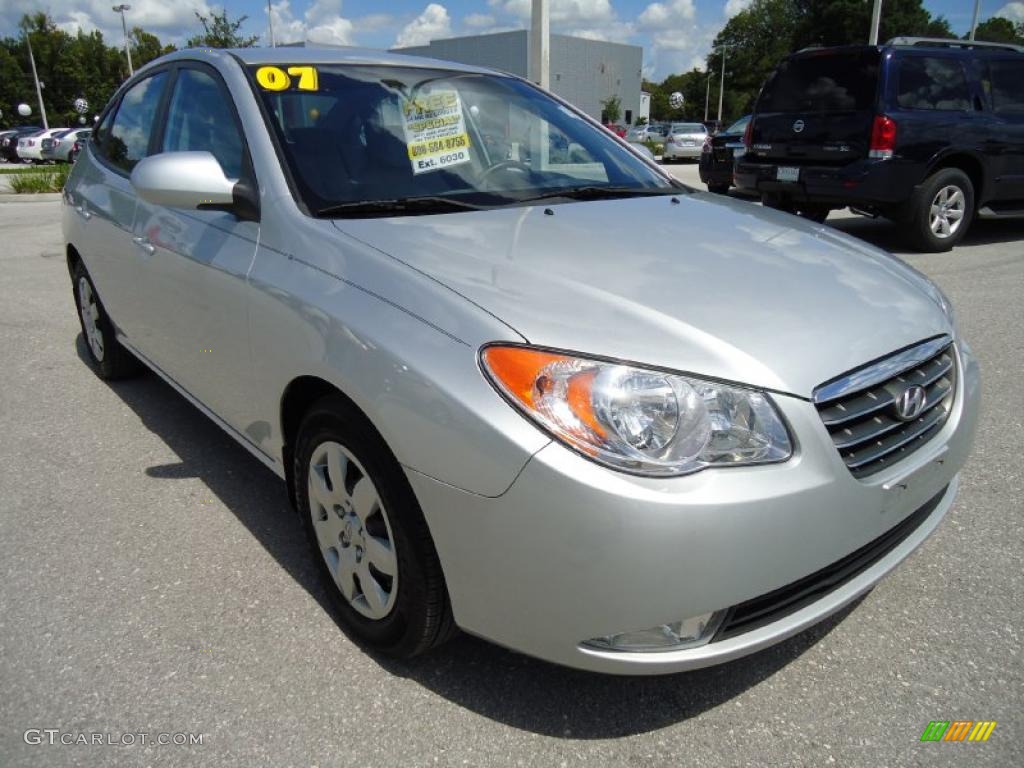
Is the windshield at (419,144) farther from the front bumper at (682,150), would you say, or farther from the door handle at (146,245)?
the front bumper at (682,150)

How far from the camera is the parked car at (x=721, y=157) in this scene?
12000mm

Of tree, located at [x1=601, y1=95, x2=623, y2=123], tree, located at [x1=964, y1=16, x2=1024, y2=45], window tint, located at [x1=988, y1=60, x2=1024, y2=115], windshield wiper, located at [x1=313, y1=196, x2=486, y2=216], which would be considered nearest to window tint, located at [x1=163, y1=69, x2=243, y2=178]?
windshield wiper, located at [x1=313, y1=196, x2=486, y2=216]

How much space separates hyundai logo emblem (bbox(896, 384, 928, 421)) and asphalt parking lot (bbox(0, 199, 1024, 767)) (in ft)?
2.31

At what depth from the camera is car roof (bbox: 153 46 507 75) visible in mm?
2826

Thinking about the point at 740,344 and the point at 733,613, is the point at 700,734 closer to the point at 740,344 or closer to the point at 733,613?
the point at 733,613

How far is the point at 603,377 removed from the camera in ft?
5.32

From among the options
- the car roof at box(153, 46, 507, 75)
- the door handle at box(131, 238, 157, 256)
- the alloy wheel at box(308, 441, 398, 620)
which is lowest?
the alloy wheel at box(308, 441, 398, 620)

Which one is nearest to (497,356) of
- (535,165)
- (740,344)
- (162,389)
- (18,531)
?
(740,344)

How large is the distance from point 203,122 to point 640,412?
222 cm

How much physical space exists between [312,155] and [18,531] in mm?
1757

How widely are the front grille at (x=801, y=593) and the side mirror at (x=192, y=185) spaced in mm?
1789

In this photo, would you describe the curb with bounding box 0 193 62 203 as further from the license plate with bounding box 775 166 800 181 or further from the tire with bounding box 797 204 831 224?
the tire with bounding box 797 204 831 224

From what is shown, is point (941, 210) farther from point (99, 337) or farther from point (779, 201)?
point (99, 337)

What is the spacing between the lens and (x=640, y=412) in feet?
5.27
